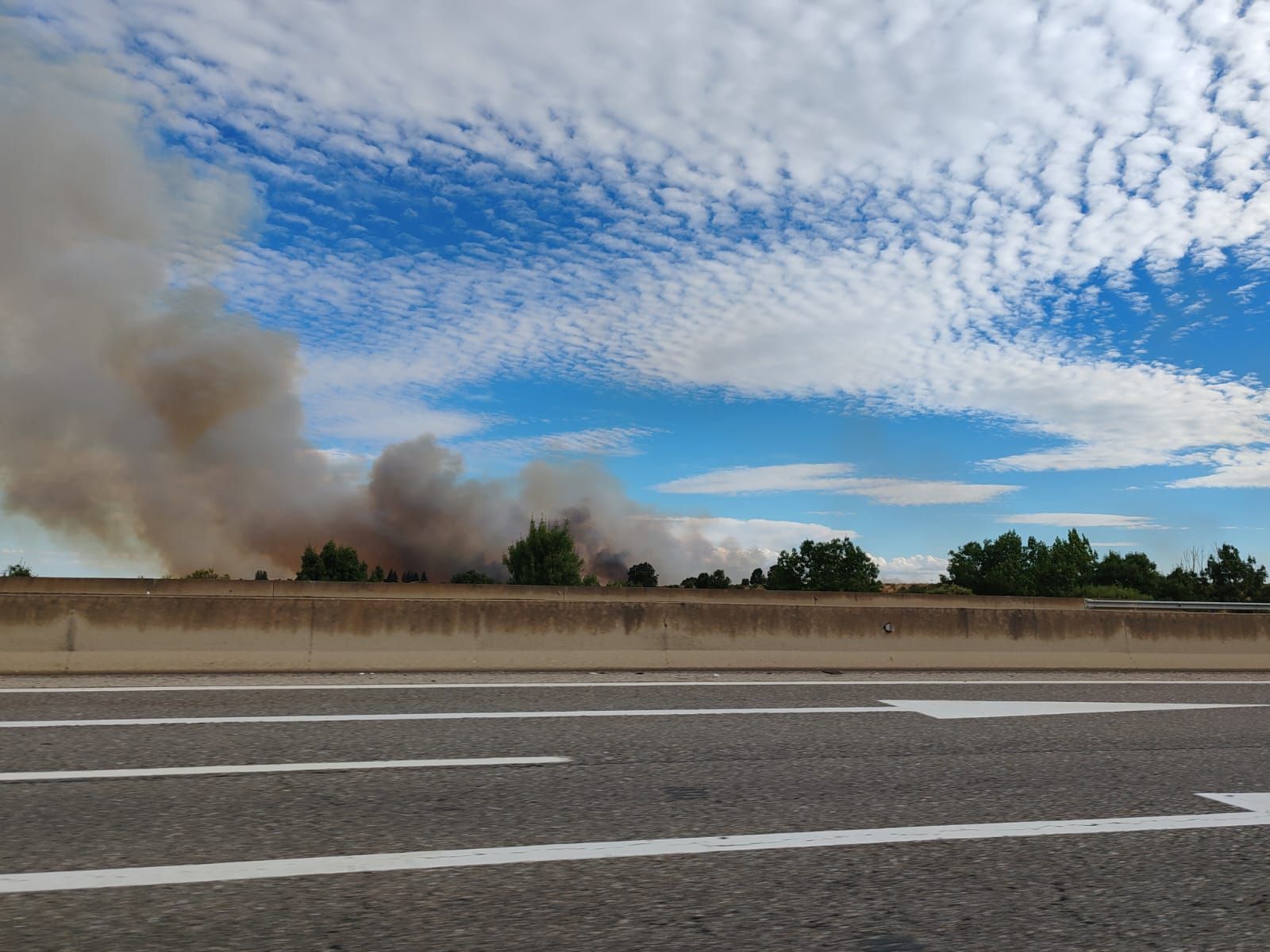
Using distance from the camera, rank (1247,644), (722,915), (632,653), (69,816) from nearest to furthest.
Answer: (722,915), (69,816), (632,653), (1247,644)

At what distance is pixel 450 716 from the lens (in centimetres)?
791

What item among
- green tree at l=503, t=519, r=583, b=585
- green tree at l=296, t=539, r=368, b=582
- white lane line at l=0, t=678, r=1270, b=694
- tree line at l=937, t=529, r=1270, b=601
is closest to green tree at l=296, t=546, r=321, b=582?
green tree at l=296, t=539, r=368, b=582

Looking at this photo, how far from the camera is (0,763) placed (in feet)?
19.1

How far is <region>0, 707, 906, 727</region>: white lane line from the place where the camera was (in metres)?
7.24

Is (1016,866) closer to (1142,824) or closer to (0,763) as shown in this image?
(1142,824)

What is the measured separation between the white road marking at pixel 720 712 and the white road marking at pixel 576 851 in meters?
3.51

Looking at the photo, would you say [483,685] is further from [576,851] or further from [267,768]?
[576,851]

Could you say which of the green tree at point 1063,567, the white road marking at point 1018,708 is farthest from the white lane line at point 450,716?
the green tree at point 1063,567

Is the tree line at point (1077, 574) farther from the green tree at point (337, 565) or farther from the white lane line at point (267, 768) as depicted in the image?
the white lane line at point (267, 768)

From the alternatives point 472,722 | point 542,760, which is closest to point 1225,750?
point 542,760

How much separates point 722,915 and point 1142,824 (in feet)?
8.98

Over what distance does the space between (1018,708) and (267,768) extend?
689 cm

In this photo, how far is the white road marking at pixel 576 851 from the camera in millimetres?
3826

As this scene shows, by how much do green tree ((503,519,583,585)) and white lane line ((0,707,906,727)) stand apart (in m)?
91.5
